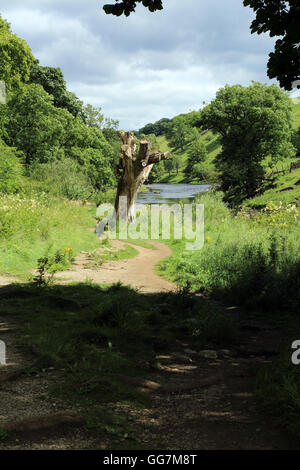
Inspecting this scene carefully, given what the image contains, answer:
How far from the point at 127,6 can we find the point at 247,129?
34.4 meters

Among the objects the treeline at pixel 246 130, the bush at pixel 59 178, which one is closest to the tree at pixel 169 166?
the treeline at pixel 246 130

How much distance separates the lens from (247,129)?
37688mm

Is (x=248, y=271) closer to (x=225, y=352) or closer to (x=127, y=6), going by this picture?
(x=225, y=352)

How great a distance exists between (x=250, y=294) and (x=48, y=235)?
306 inches

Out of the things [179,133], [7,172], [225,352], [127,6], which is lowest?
[225,352]

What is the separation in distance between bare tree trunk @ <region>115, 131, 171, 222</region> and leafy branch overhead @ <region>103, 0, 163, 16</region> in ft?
48.3

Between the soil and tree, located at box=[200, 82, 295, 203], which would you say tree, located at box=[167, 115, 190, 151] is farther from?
the soil

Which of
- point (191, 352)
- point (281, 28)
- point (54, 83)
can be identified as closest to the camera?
point (191, 352)

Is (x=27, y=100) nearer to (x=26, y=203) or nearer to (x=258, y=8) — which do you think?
(x=26, y=203)

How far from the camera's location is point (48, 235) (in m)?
13.3

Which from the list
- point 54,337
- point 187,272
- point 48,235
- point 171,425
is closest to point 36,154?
point 48,235

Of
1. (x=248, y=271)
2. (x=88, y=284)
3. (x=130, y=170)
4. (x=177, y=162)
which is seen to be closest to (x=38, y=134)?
(x=130, y=170)

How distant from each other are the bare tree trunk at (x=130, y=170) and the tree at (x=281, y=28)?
13631mm
